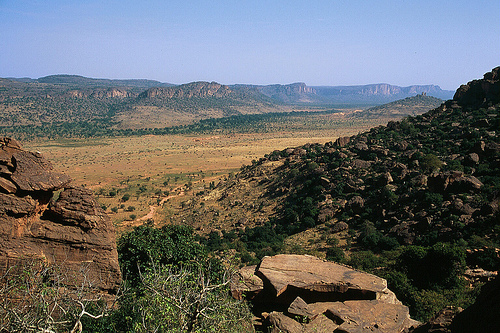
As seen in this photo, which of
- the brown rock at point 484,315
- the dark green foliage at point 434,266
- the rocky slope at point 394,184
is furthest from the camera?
the rocky slope at point 394,184

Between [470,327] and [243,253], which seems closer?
[470,327]

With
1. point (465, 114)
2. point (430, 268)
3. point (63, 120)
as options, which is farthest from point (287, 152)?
point (63, 120)

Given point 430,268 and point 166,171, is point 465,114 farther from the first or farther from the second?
point 166,171

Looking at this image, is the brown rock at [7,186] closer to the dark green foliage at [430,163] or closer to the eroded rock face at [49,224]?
the eroded rock face at [49,224]

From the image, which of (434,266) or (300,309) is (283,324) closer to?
(300,309)

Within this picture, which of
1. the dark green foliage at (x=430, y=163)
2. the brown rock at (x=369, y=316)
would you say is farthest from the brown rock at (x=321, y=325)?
the dark green foliage at (x=430, y=163)

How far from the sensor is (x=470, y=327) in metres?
7.88

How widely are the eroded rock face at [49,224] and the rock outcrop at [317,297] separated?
15.5 feet

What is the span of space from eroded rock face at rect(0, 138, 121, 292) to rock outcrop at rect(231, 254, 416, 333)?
4.71 m

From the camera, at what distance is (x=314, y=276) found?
1400cm

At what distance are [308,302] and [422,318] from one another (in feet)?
15.4

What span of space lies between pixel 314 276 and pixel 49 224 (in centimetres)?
962

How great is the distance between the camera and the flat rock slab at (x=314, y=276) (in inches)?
522

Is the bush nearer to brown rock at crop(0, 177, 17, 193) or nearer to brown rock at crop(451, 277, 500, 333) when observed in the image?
brown rock at crop(0, 177, 17, 193)
